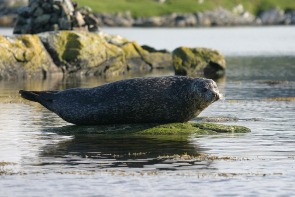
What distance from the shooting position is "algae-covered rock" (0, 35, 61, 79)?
197 ft

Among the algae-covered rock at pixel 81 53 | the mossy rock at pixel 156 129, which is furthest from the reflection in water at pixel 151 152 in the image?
the algae-covered rock at pixel 81 53

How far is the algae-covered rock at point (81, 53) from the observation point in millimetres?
64312

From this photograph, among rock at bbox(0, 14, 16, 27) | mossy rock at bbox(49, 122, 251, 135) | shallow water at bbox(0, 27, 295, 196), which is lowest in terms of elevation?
shallow water at bbox(0, 27, 295, 196)

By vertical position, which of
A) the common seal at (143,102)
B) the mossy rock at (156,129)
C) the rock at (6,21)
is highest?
the rock at (6,21)

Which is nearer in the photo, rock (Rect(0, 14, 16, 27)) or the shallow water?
the shallow water

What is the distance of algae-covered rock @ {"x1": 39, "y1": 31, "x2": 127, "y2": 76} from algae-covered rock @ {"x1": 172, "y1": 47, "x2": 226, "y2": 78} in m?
4.11

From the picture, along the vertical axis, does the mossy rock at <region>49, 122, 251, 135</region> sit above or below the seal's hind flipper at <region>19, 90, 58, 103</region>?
below

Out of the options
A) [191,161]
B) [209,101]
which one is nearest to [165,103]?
[209,101]

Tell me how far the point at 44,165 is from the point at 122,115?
7.24 meters

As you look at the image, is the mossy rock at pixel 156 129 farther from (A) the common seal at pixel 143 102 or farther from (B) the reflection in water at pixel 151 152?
(A) the common seal at pixel 143 102

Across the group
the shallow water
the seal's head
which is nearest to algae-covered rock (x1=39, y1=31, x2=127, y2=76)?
the shallow water

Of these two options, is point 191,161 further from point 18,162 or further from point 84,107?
point 84,107

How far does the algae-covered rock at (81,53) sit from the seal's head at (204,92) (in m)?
32.9

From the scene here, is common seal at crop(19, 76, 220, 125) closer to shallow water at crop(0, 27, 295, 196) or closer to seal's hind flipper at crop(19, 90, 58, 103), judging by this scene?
seal's hind flipper at crop(19, 90, 58, 103)
